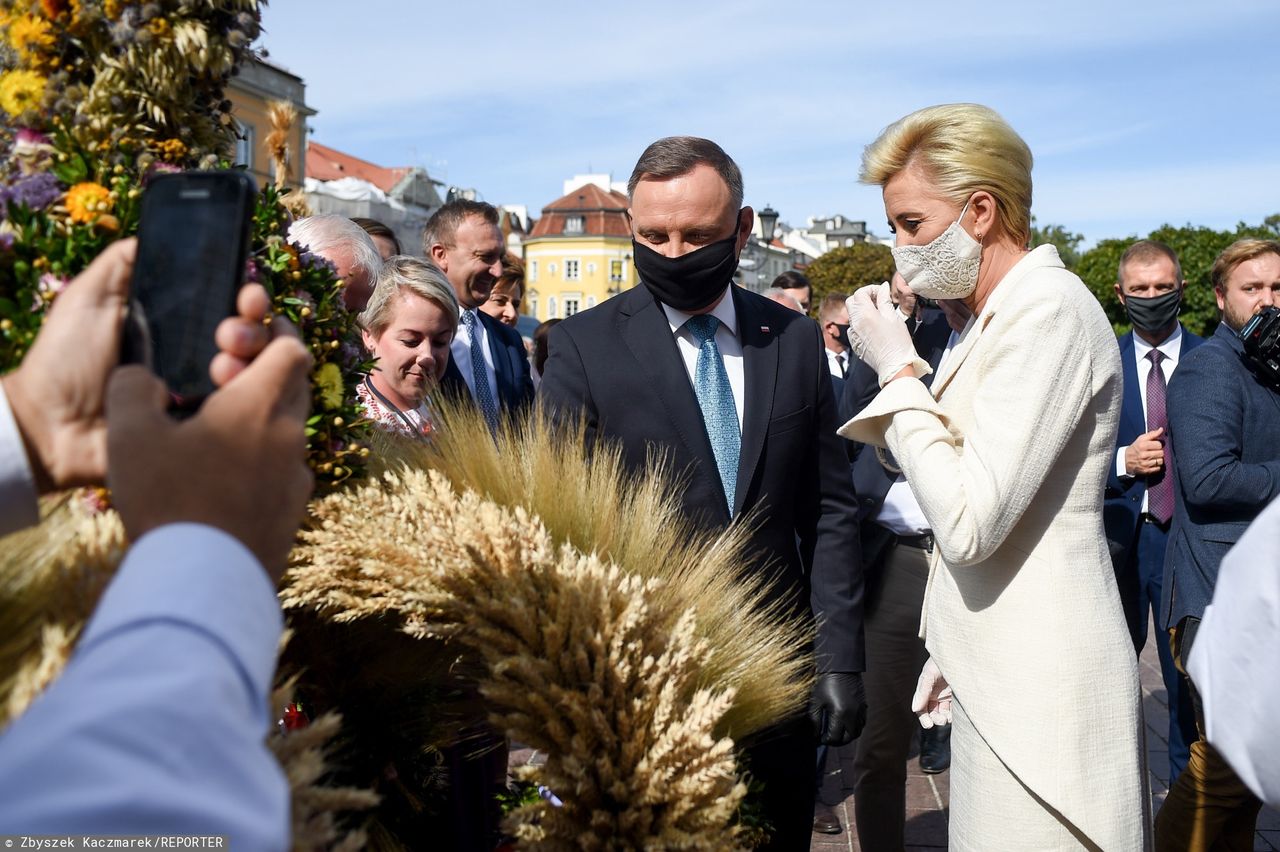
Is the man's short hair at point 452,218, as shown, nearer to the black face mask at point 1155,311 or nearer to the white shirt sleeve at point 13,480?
the black face mask at point 1155,311

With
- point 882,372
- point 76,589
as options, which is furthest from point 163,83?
point 882,372

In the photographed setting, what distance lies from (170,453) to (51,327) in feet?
0.92

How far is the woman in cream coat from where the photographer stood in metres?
2.38

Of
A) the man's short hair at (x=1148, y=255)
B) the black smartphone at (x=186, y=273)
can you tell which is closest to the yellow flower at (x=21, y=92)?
the black smartphone at (x=186, y=273)

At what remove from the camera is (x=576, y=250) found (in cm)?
8412

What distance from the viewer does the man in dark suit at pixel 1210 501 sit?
389 cm

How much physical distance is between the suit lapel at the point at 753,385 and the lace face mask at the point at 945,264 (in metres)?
0.45

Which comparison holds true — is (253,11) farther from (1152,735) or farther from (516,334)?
(1152,735)

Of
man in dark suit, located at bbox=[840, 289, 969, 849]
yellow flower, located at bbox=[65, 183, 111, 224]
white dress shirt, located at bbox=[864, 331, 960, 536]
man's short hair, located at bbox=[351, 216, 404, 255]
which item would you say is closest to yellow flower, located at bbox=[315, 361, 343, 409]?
yellow flower, located at bbox=[65, 183, 111, 224]

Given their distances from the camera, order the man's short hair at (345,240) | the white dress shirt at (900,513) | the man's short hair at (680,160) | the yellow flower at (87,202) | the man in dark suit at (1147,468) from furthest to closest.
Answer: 1. the man in dark suit at (1147,468)
2. the white dress shirt at (900,513)
3. the man's short hair at (345,240)
4. the man's short hair at (680,160)
5. the yellow flower at (87,202)

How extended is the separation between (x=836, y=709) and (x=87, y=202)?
215 centimetres

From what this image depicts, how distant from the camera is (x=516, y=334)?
241 inches

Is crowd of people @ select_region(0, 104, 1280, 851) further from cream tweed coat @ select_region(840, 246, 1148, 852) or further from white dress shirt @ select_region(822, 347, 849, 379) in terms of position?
white dress shirt @ select_region(822, 347, 849, 379)

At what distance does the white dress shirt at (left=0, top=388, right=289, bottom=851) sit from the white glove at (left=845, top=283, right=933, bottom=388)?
204 centimetres
